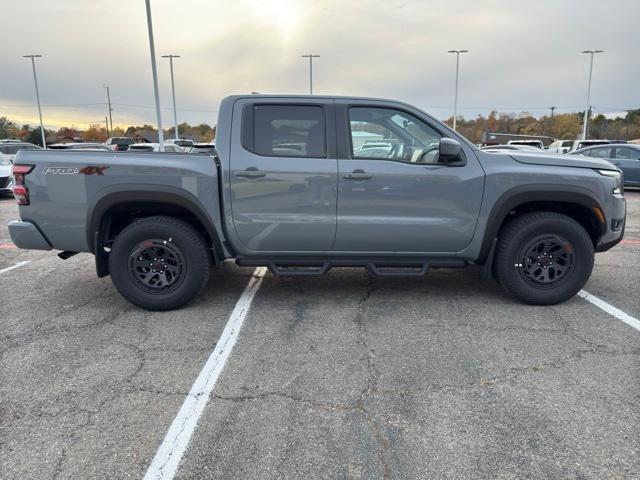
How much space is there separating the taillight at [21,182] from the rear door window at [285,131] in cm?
194

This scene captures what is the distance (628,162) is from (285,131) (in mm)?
13555

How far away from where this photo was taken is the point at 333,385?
3.04m

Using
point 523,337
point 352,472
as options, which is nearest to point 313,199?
point 523,337

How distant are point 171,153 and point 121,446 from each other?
2.53 m

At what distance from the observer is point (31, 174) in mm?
4121

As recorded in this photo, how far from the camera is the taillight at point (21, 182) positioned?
162 inches

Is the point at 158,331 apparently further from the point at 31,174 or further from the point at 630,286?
the point at 630,286

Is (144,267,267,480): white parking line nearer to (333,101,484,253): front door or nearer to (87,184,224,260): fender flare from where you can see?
(87,184,224,260): fender flare

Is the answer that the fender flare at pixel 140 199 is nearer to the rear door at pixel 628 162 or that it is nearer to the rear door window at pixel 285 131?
the rear door window at pixel 285 131

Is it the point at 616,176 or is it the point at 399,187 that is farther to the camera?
the point at 616,176

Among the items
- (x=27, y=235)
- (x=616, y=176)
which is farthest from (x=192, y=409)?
(x=616, y=176)

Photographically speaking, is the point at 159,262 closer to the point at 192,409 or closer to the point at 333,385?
the point at 192,409

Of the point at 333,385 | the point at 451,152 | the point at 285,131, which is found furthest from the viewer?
the point at 285,131

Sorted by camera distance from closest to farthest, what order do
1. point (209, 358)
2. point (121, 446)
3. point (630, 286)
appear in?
point (121, 446) → point (209, 358) → point (630, 286)
